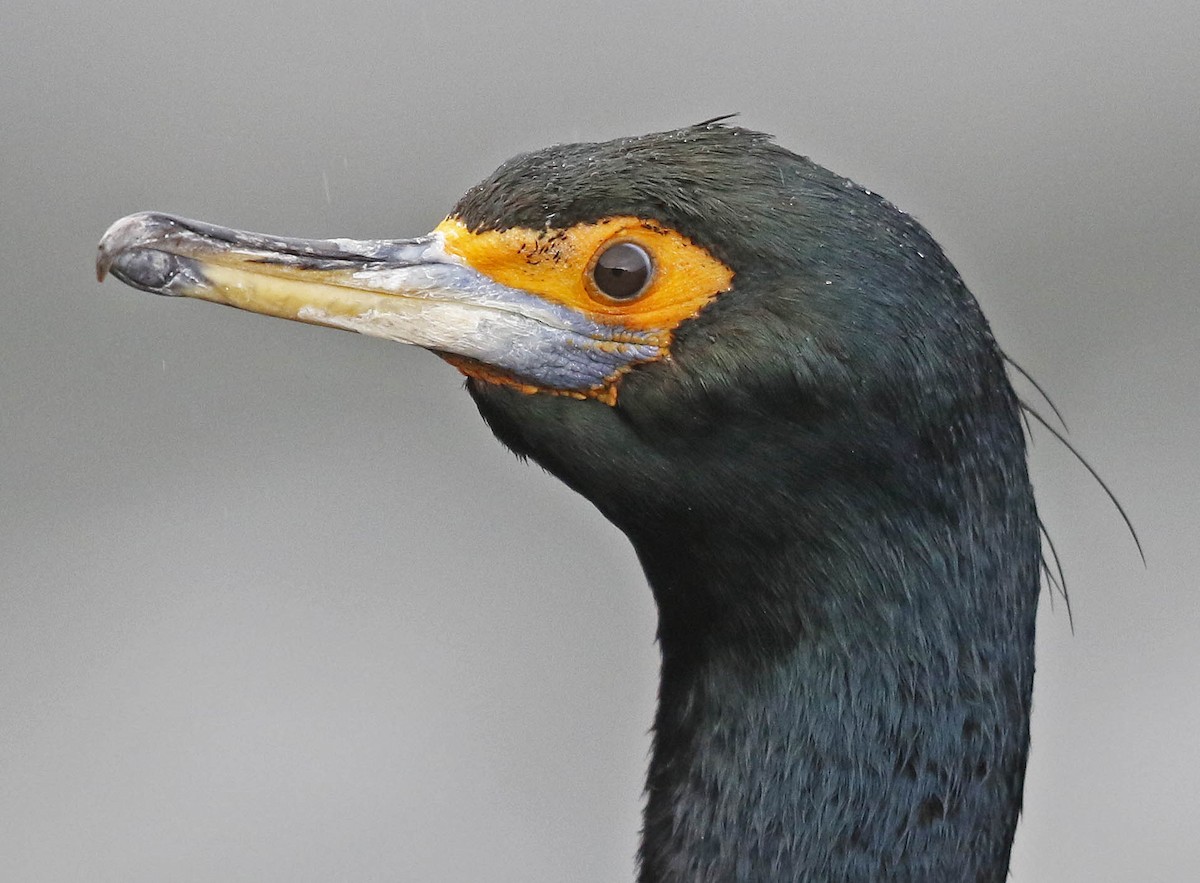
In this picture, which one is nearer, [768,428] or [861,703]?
[768,428]

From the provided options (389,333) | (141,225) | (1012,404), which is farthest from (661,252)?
(141,225)

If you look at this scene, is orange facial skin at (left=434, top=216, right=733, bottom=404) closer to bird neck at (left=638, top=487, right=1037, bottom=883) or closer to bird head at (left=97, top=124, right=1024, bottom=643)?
bird head at (left=97, top=124, right=1024, bottom=643)

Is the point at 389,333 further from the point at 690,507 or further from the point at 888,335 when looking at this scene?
the point at 888,335

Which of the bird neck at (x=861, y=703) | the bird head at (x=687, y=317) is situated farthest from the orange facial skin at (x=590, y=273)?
the bird neck at (x=861, y=703)

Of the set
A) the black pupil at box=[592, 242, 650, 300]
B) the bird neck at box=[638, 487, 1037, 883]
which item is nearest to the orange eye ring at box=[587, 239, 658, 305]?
the black pupil at box=[592, 242, 650, 300]

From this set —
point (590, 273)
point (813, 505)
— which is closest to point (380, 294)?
point (590, 273)

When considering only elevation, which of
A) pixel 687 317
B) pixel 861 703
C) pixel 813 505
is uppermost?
pixel 687 317

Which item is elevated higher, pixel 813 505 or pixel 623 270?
pixel 623 270

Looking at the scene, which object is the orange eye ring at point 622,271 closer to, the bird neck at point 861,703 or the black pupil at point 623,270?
the black pupil at point 623,270

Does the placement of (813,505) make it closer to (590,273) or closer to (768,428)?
(768,428)
